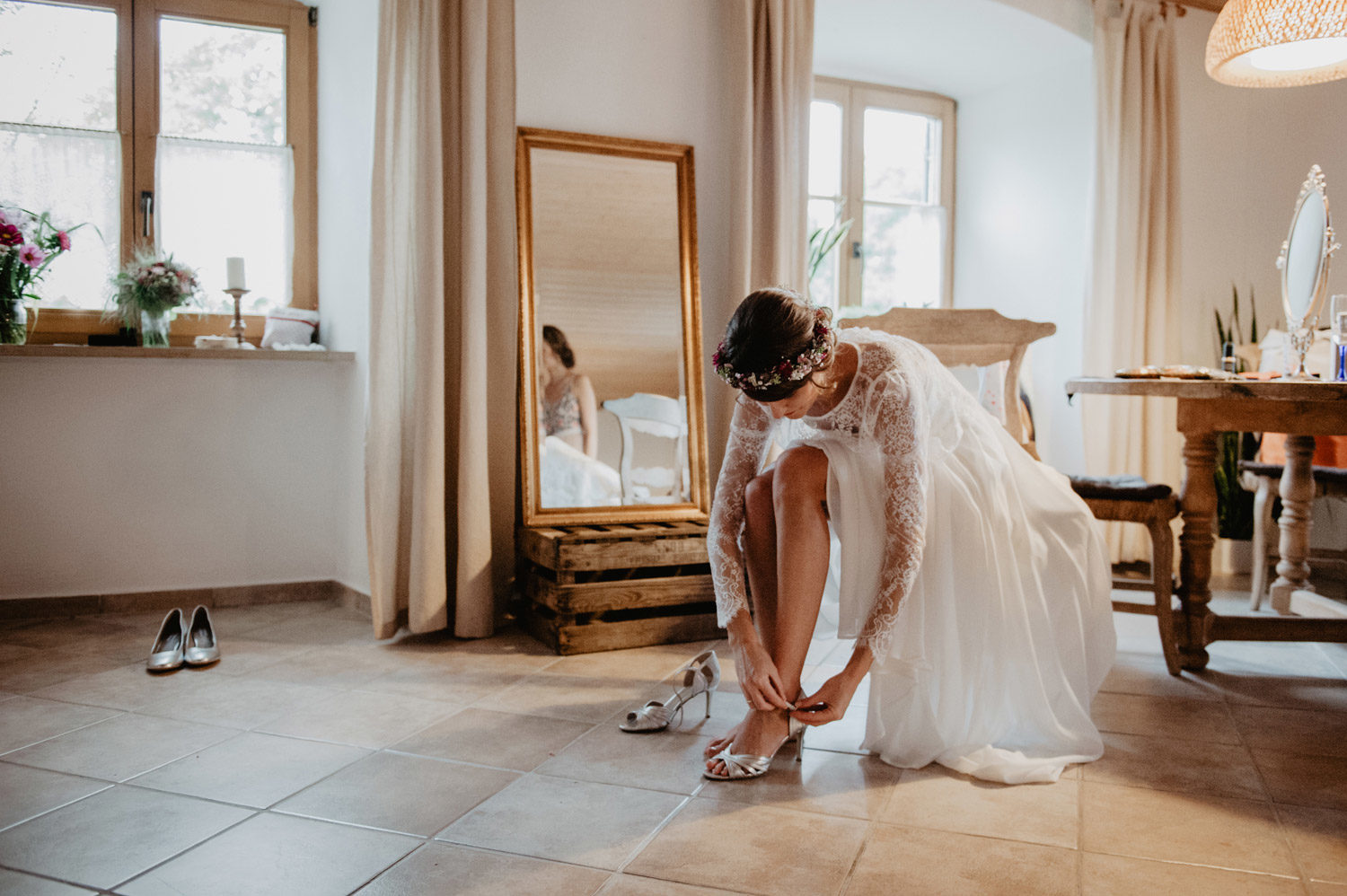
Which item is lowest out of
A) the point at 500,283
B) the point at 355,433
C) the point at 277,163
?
the point at 355,433

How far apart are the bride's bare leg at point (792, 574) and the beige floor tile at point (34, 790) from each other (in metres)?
1.15

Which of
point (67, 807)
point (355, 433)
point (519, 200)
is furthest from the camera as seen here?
point (355, 433)

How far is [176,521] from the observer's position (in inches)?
134

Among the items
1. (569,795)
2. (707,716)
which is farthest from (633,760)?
(707,716)

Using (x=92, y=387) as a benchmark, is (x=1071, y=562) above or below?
below

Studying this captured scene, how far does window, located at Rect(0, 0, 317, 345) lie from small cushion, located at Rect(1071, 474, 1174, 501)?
8.71ft

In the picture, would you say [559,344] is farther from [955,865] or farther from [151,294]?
[955,865]

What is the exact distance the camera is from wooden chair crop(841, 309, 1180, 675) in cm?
268

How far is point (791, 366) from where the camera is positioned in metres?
1.85

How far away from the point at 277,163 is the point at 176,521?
131 cm

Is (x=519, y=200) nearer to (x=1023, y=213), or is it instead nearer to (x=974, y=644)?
(x=974, y=644)

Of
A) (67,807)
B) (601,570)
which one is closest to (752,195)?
(601,570)

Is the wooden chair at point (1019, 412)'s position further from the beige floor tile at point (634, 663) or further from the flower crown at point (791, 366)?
the beige floor tile at point (634, 663)

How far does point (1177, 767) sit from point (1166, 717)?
34cm
